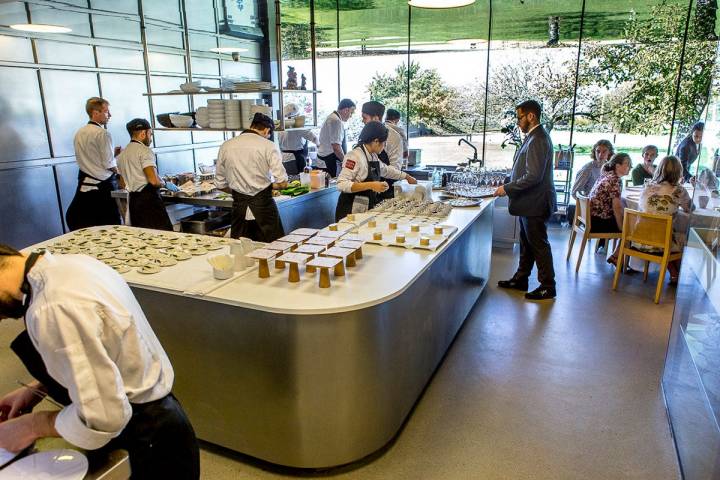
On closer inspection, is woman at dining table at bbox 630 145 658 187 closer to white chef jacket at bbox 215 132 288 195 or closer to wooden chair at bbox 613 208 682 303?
wooden chair at bbox 613 208 682 303

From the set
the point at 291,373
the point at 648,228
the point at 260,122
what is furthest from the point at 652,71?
the point at 291,373

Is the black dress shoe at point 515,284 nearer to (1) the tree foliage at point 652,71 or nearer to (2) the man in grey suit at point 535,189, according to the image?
(2) the man in grey suit at point 535,189

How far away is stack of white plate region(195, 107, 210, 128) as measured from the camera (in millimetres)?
5074

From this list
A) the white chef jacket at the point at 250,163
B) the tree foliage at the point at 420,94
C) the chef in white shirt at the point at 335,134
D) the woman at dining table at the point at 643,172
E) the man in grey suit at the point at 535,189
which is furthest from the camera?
the tree foliage at the point at 420,94

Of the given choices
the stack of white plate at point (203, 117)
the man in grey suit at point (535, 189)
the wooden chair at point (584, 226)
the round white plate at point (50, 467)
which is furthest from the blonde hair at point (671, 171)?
the round white plate at point (50, 467)

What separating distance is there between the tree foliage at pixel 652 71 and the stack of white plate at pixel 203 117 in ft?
18.0

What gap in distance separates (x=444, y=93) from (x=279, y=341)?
7215 millimetres

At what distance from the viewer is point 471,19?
309 inches

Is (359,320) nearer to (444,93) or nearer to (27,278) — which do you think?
(27,278)

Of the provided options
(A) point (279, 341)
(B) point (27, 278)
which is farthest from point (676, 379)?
(B) point (27, 278)

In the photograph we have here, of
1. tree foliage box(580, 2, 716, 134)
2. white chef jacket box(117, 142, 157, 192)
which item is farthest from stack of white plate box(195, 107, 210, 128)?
tree foliage box(580, 2, 716, 134)

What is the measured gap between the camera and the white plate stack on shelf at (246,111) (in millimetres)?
4809

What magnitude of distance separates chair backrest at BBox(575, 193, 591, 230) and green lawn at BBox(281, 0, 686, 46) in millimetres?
3550

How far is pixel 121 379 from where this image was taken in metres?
1.26
